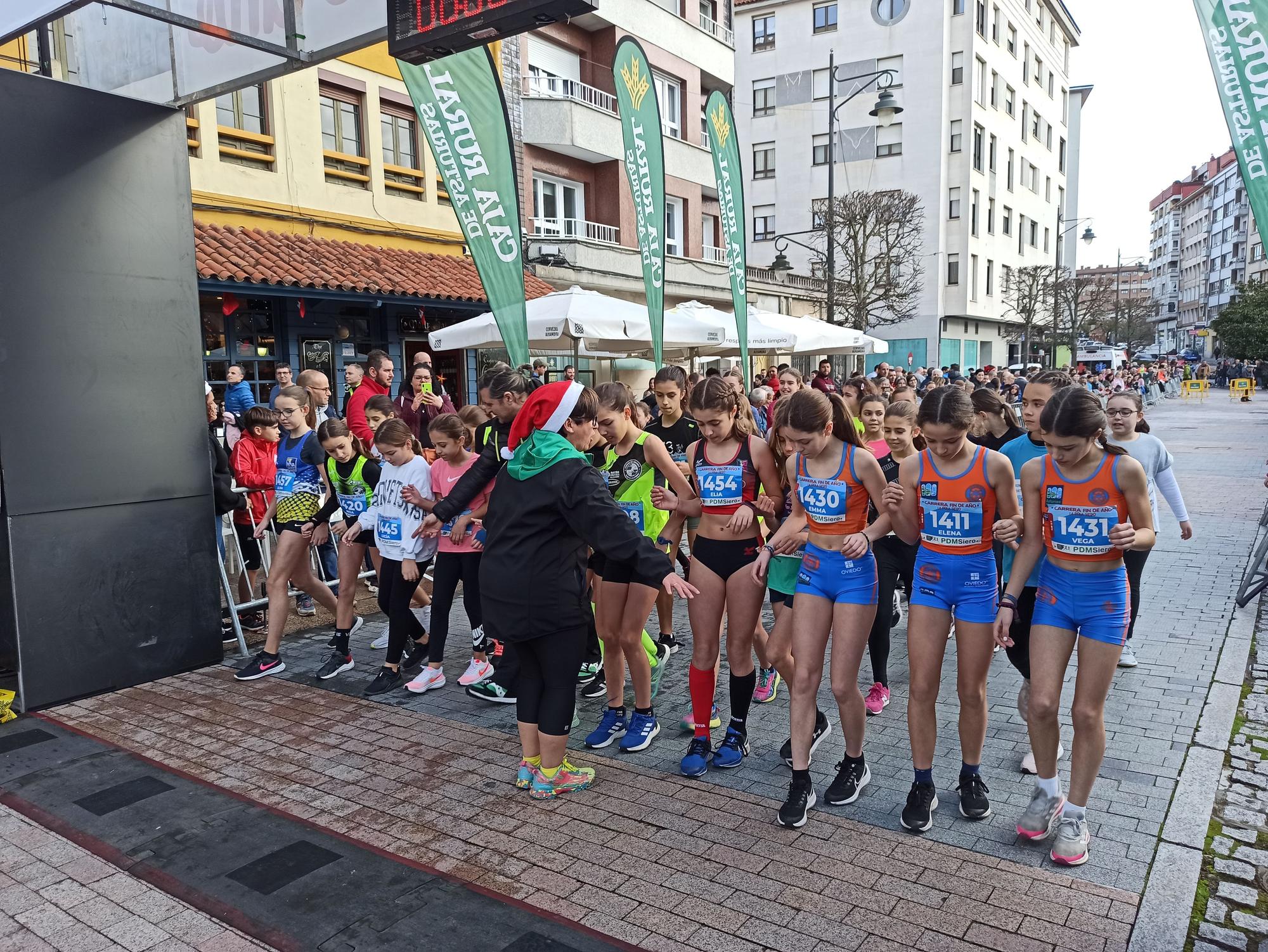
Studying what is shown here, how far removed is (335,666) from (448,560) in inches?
48.3

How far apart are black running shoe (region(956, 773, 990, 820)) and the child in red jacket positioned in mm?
5728

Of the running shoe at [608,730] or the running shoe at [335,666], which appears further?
the running shoe at [335,666]

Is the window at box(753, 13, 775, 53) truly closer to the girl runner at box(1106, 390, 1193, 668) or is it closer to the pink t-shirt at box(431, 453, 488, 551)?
the girl runner at box(1106, 390, 1193, 668)

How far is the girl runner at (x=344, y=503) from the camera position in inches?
257

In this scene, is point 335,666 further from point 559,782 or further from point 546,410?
point 546,410

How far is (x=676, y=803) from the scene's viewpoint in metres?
4.48

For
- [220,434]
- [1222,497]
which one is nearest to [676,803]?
[220,434]

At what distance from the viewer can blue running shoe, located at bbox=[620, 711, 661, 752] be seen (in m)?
5.13

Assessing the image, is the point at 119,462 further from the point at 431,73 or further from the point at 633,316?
the point at 633,316

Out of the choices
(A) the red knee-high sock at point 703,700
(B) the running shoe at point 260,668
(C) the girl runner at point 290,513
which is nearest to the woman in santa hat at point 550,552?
(A) the red knee-high sock at point 703,700

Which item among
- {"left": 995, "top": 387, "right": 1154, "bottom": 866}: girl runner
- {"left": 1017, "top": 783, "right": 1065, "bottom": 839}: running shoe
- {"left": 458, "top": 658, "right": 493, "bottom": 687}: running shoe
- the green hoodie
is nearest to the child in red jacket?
{"left": 458, "top": 658, "right": 493, "bottom": 687}: running shoe

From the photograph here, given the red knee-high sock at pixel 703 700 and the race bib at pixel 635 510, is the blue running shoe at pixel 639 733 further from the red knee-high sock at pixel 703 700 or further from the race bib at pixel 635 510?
the race bib at pixel 635 510

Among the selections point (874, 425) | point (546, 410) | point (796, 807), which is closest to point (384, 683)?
point (546, 410)

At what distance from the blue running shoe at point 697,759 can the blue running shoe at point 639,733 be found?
0.31 m
